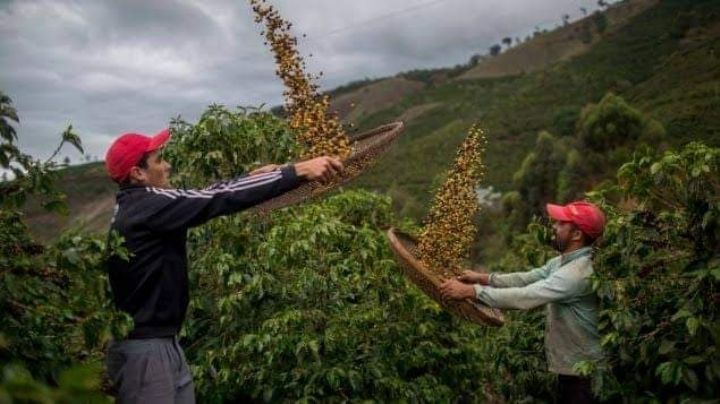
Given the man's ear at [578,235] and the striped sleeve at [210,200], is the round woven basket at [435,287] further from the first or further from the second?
the striped sleeve at [210,200]

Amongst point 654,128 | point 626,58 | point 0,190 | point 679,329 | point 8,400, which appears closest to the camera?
point 8,400

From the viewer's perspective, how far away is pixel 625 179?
3.57 metres

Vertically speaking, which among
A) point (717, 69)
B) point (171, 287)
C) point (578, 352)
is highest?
point (171, 287)

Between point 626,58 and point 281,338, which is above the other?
point 281,338

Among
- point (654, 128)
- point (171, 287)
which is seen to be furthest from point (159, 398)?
point (654, 128)

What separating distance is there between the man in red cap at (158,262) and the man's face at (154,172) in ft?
0.30

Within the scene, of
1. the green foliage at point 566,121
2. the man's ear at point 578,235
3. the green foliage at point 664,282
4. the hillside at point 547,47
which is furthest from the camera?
the hillside at point 547,47

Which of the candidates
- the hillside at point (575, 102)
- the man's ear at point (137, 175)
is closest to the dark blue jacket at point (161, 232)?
the man's ear at point (137, 175)

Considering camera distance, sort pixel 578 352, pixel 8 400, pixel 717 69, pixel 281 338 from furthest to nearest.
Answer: pixel 717 69, pixel 281 338, pixel 578 352, pixel 8 400

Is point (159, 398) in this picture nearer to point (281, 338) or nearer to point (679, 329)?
point (281, 338)

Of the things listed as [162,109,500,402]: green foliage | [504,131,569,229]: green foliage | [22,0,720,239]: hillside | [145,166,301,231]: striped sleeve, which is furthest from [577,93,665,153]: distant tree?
[145,166,301,231]: striped sleeve

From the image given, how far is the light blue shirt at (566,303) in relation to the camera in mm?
3426

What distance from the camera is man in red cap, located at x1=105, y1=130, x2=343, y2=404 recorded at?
2627mm

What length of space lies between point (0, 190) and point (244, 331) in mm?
2031
